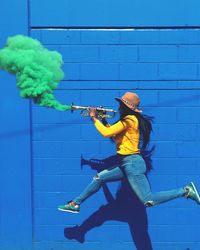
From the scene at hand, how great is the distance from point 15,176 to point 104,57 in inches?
62.3

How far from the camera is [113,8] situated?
5355mm

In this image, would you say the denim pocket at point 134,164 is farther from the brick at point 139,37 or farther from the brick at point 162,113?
the brick at point 139,37

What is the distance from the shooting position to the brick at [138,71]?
5.45 m

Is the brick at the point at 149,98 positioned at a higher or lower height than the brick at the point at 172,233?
higher

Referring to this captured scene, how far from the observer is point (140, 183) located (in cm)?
502

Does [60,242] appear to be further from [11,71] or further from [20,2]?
[20,2]

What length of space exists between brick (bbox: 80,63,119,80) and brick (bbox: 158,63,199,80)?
48 centimetres

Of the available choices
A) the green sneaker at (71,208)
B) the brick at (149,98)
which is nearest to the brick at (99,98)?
the brick at (149,98)

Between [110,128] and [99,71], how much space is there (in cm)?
80

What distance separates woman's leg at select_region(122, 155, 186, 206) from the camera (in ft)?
16.5

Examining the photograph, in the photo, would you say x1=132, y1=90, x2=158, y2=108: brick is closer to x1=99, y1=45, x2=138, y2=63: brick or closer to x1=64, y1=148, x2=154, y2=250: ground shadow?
x1=99, y1=45, x2=138, y2=63: brick

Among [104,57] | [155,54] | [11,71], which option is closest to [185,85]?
[155,54]

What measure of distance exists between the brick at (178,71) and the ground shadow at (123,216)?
122cm

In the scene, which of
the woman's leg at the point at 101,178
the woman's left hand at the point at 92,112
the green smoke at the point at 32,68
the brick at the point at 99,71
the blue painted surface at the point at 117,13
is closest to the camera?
the green smoke at the point at 32,68
